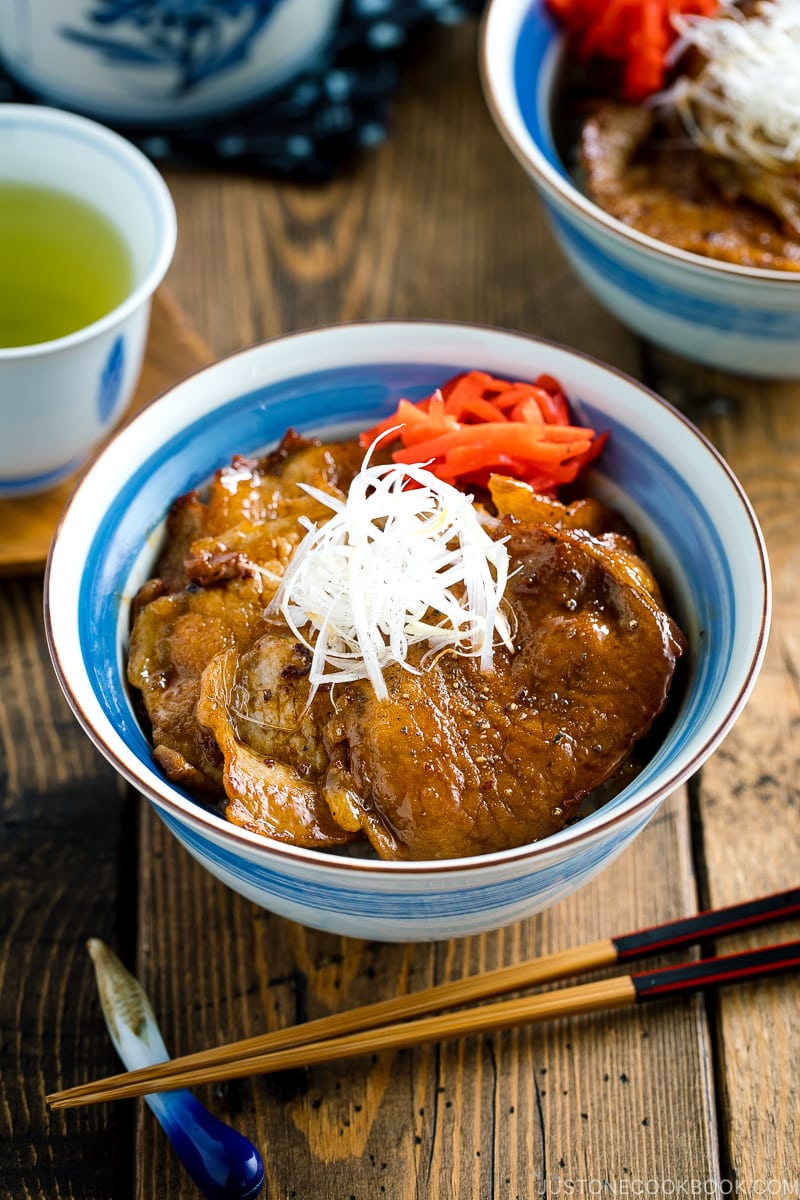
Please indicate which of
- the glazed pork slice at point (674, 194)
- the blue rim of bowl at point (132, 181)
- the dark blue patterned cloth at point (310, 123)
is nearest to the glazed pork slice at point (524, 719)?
the blue rim of bowl at point (132, 181)

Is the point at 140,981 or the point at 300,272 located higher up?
the point at 300,272

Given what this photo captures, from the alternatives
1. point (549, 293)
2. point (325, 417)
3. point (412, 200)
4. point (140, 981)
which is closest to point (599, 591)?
point (325, 417)

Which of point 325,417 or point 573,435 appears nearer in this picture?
point 573,435

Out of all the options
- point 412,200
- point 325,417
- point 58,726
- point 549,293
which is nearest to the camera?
point 325,417

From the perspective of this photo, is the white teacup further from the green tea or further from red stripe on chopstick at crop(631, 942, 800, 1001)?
red stripe on chopstick at crop(631, 942, 800, 1001)

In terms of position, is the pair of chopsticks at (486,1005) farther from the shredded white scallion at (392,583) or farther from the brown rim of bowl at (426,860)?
the shredded white scallion at (392,583)

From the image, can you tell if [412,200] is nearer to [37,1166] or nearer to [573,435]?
[573,435]

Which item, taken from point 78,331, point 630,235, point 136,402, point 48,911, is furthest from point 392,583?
point 136,402
